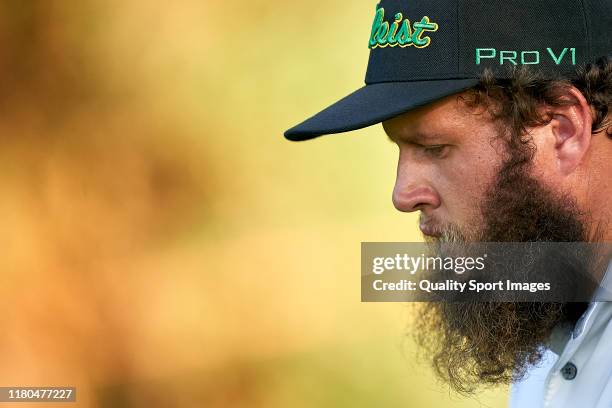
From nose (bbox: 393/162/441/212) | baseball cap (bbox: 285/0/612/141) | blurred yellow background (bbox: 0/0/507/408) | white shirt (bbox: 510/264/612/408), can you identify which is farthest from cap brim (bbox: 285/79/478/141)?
blurred yellow background (bbox: 0/0/507/408)

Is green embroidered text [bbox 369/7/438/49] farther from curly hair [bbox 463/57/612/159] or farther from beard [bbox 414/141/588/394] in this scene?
beard [bbox 414/141/588/394]

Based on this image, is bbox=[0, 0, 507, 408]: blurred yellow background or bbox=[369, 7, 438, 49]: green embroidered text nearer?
bbox=[369, 7, 438, 49]: green embroidered text

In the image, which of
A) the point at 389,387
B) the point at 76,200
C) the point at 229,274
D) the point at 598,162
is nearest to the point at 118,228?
the point at 76,200

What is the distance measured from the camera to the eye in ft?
3.92

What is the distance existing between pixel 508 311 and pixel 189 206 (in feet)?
4.19

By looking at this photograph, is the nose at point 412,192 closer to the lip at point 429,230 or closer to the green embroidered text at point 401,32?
the lip at point 429,230

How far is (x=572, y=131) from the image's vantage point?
3.78 ft

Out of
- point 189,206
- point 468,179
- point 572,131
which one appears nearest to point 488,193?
point 468,179

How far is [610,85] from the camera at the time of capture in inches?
45.6

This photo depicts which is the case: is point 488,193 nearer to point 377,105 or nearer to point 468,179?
point 468,179

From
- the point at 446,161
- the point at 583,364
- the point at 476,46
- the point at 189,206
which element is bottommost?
the point at 583,364

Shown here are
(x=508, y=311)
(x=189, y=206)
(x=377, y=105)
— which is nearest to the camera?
(x=377, y=105)

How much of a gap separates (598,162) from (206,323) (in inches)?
55.7

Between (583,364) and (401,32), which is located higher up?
(401,32)
